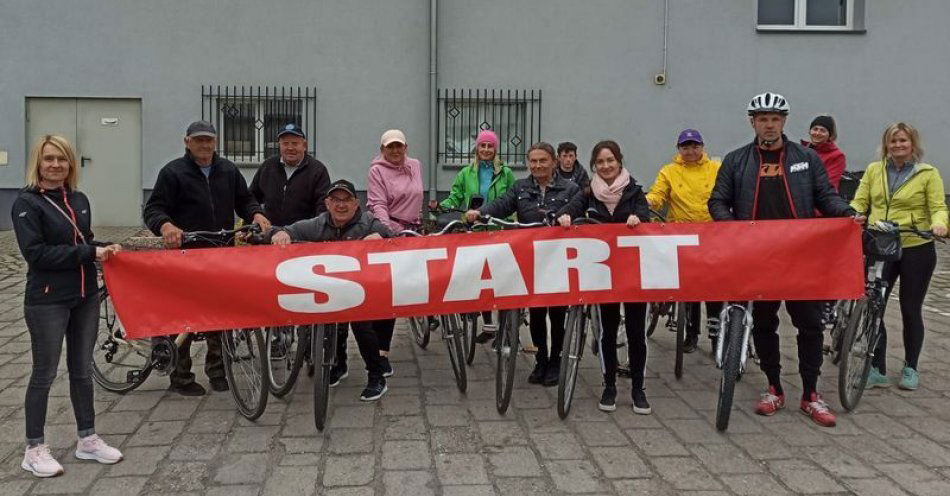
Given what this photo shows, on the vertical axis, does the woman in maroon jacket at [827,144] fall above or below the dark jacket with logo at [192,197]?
above

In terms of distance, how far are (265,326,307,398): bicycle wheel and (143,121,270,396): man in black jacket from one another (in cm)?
53

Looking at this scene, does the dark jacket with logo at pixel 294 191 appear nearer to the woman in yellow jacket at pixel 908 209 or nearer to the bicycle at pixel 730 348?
the bicycle at pixel 730 348

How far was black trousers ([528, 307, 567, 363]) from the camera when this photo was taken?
18.5 ft

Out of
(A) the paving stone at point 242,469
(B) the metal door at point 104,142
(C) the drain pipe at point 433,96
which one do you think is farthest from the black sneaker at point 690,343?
(B) the metal door at point 104,142

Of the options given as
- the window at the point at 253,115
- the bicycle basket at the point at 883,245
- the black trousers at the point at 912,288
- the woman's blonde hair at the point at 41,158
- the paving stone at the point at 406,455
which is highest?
the window at the point at 253,115

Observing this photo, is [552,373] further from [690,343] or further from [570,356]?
[690,343]

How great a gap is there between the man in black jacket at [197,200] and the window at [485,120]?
8643 millimetres

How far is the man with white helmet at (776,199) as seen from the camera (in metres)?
4.81

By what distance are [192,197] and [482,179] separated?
2.62 m

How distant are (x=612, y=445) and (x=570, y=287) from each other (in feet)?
3.40

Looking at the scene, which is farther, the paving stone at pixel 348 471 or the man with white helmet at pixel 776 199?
the man with white helmet at pixel 776 199

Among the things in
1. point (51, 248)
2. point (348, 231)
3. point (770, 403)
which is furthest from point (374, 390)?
point (770, 403)

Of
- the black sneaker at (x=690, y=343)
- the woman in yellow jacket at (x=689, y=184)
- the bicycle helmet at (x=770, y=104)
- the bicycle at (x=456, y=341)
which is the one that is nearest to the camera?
the bicycle helmet at (x=770, y=104)

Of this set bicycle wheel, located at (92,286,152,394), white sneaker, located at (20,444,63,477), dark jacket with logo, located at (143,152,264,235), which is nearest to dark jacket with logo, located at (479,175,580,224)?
dark jacket with logo, located at (143,152,264,235)
